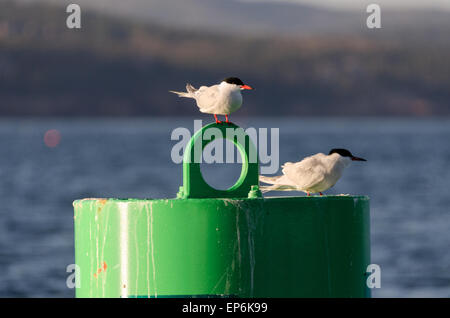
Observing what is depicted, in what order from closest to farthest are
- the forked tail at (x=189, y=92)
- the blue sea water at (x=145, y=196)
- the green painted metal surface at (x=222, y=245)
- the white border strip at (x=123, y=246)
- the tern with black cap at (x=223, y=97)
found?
the green painted metal surface at (x=222, y=245)
the white border strip at (x=123, y=246)
the tern with black cap at (x=223, y=97)
the forked tail at (x=189, y=92)
the blue sea water at (x=145, y=196)

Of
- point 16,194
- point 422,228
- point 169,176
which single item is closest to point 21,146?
point 169,176

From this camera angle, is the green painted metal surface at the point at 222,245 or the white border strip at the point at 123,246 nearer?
the green painted metal surface at the point at 222,245

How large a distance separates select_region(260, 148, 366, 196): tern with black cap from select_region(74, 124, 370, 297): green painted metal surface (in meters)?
0.89

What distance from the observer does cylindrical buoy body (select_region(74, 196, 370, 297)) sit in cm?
665

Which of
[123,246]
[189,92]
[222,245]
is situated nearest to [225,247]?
[222,245]

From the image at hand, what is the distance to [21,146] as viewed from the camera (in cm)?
13538

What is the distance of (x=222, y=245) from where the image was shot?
6.65m

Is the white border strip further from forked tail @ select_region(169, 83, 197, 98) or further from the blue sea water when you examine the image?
the blue sea water

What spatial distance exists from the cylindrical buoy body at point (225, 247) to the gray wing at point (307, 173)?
92 cm

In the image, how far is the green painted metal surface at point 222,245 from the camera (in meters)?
6.65

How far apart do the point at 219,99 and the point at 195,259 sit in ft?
5.10

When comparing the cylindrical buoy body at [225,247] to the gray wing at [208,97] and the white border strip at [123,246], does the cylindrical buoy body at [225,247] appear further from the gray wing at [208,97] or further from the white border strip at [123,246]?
the gray wing at [208,97]

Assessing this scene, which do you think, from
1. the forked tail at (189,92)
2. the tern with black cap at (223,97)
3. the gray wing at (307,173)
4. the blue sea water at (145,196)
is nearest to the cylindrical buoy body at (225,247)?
the gray wing at (307,173)
